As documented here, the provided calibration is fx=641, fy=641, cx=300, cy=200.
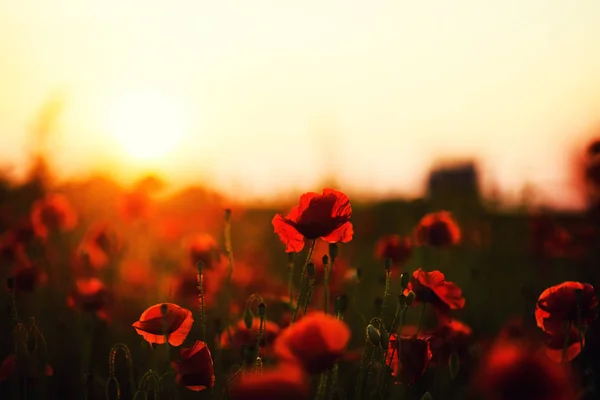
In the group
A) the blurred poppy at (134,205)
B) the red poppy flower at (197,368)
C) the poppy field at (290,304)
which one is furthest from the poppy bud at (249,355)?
the blurred poppy at (134,205)

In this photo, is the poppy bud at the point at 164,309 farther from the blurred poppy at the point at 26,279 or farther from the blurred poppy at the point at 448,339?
the blurred poppy at the point at 26,279

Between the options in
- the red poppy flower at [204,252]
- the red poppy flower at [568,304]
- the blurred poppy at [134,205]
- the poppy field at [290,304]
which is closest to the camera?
the poppy field at [290,304]

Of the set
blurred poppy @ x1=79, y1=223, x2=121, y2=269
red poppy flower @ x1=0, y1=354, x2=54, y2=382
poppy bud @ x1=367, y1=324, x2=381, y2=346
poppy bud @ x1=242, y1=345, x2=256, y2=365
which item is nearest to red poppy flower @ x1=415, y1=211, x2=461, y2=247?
poppy bud @ x1=367, y1=324, x2=381, y2=346

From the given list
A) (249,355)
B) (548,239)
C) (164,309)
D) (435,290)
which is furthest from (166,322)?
(548,239)

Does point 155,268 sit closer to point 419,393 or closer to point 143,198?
point 143,198

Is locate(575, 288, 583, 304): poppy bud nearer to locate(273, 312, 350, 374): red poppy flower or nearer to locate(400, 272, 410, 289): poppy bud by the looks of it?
locate(400, 272, 410, 289): poppy bud

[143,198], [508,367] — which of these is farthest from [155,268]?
[508,367]

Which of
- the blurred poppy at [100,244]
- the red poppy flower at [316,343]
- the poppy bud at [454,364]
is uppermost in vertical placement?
the red poppy flower at [316,343]

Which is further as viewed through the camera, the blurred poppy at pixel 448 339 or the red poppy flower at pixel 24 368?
the blurred poppy at pixel 448 339
